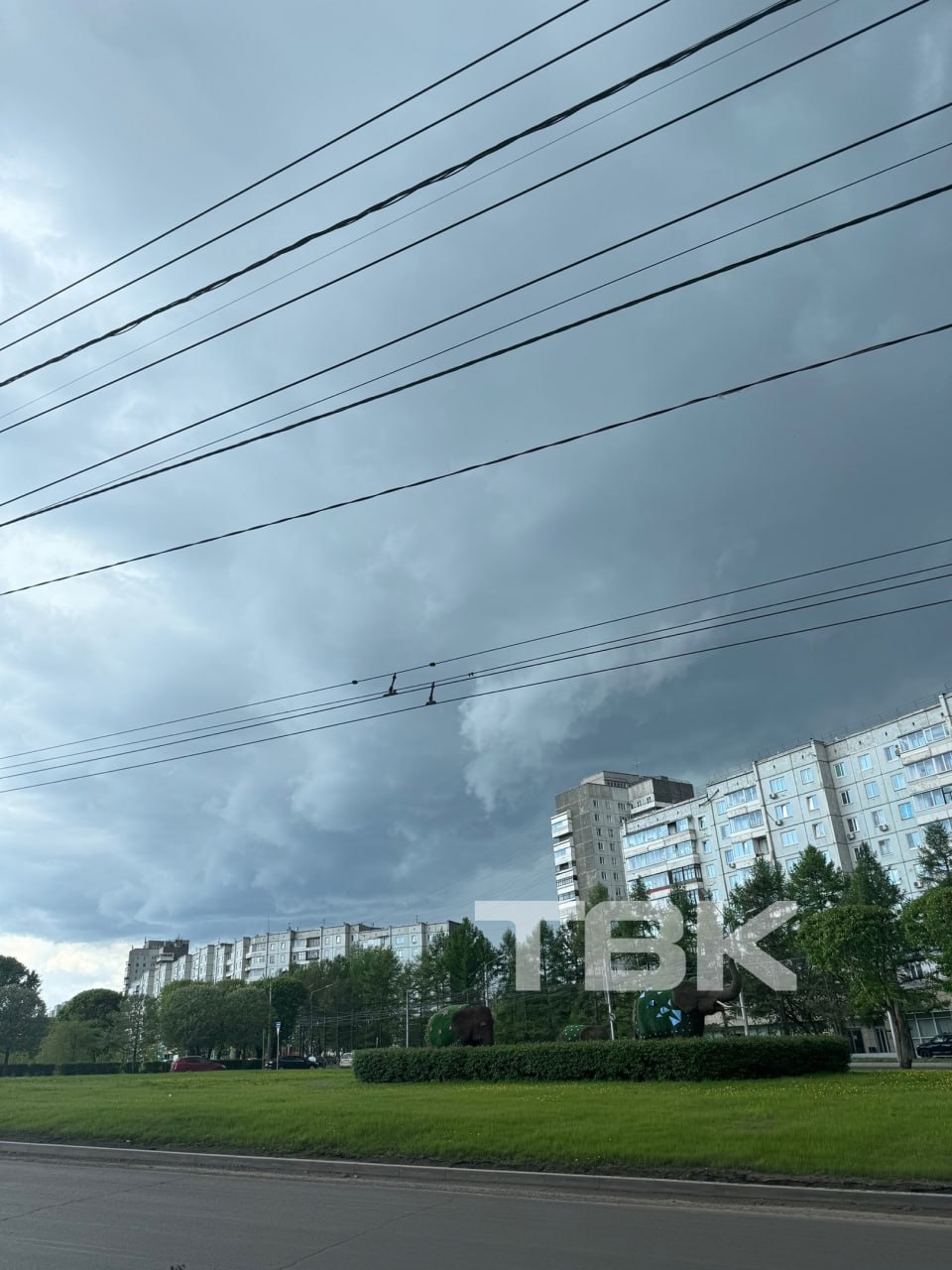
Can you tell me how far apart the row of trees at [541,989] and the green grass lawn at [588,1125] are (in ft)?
56.2

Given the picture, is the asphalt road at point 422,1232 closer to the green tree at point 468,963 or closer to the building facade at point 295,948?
the green tree at point 468,963

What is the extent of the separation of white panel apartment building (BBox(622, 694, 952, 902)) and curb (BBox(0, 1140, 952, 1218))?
64.2m

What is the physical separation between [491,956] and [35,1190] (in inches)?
2928

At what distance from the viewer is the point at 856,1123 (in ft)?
46.2

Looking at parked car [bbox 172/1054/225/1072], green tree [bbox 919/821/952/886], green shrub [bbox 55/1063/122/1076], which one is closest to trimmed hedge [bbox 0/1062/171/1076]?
green shrub [bbox 55/1063/122/1076]

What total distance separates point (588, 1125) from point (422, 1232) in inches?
253

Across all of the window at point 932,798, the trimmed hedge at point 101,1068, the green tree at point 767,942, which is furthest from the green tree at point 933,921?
the trimmed hedge at point 101,1068

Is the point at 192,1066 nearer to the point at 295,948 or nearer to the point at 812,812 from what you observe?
the point at 812,812

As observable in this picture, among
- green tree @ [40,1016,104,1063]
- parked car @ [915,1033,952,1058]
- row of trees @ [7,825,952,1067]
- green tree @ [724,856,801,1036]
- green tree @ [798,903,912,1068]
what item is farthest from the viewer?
green tree @ [40,1016,104,1063]

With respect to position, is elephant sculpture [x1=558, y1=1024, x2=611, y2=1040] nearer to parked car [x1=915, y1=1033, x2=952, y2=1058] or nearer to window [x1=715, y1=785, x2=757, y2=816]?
parked car [x1=915, y1=1033, x2=952, y2=1058]

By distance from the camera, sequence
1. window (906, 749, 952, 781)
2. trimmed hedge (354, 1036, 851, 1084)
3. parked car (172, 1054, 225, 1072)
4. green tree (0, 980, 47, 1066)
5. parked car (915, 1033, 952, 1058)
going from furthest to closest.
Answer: green tree (0, 980, 47, 1066), parked car (172, 1054, 225, 1072), window (906, 749, 952, 781), parked car (915, 1033, 952, 1058), trimmed hedge (354, 1036, 851, 1084)

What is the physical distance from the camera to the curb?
1070 centimetres

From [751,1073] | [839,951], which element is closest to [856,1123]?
[751,1073]

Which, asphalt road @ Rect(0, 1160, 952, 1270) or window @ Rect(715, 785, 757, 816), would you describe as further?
window @ Rect(715, 785, 757, 816)
